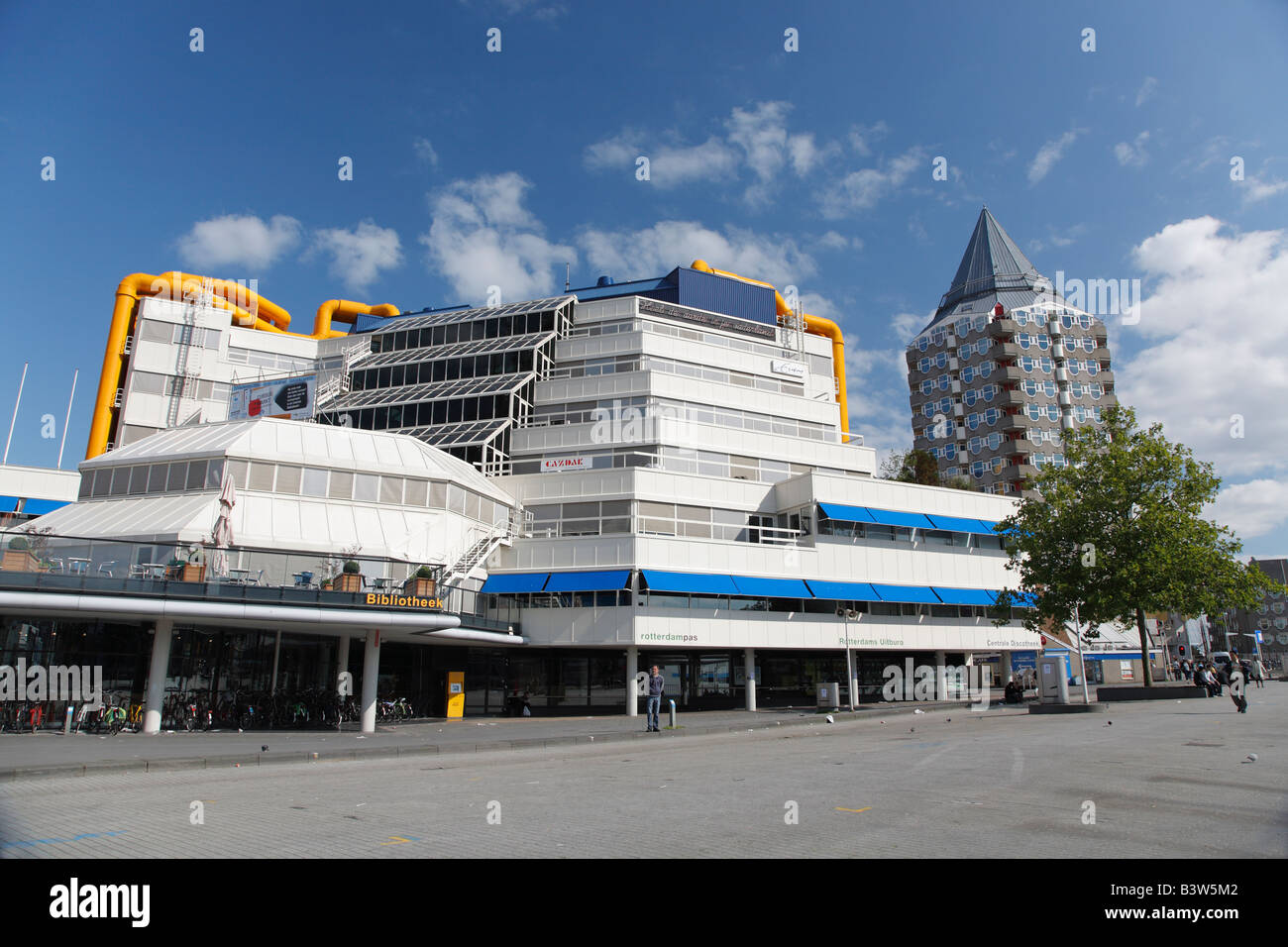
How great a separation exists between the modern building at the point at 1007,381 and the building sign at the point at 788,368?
144 feet

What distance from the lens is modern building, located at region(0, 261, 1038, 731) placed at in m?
25.7

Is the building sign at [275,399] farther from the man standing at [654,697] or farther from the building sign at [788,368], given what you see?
the man standing at [654,697]

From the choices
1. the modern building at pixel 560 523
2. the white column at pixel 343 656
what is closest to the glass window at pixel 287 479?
the modern building at pixel 560 523

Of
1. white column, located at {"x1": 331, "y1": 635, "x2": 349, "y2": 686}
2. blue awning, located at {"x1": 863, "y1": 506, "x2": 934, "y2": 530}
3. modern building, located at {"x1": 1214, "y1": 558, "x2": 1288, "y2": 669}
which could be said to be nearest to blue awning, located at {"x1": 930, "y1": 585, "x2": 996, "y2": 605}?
blue awning, located at {"x1": 863, "y1": 506, "x2": 934, "y2": 530}

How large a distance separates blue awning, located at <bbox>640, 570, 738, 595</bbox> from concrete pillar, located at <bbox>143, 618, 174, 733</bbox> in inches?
735

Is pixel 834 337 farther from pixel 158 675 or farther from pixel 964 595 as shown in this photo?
pixel 158 675

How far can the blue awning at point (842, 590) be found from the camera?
3947 cm

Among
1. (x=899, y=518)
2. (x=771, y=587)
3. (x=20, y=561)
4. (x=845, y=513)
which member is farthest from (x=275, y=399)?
(x=899, y=518)

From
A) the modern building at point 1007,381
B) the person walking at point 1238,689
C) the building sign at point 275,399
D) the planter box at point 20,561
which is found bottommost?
the person walking at point 1238,689

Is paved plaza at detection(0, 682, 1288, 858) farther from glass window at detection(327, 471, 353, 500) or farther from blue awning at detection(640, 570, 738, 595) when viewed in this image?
blue awning at detection(640, 570, 738, 595)
